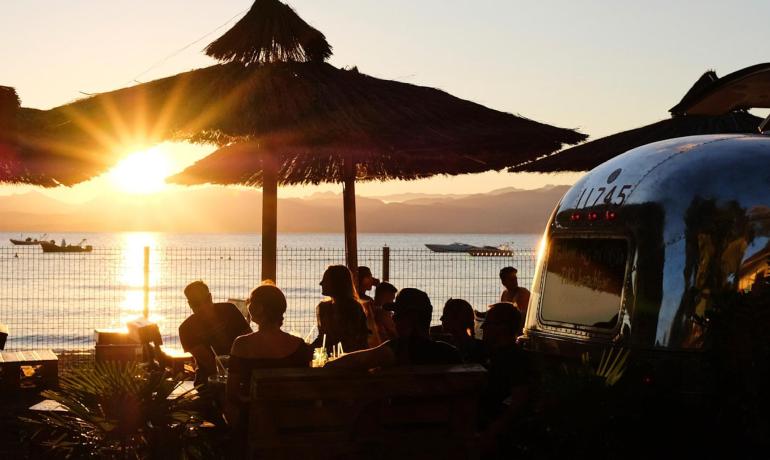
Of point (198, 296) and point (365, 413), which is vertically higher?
point (198, 296)

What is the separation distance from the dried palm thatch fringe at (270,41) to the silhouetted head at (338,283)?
9.80ft

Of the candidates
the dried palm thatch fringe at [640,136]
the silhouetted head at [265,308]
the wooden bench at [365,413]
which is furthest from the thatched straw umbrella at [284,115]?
the wooden bench at [365,413]

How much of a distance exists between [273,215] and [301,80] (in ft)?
6.29

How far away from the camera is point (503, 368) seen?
6.85m

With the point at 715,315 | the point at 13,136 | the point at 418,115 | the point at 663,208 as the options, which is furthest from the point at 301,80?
the point at 715,315

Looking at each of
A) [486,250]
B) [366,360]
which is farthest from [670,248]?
[486,250]

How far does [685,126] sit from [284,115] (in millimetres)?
6077

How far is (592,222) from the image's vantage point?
7621mm

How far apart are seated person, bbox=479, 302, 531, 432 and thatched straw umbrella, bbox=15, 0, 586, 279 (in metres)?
3.32

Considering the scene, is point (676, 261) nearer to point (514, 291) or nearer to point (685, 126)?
point (514, 291)

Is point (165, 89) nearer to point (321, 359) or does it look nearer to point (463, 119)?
point (463, 119)

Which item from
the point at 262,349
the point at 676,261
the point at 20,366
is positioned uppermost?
the point at 676,261

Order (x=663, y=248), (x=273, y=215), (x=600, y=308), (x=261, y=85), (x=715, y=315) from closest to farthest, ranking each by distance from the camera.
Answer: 1. (x=715, y=315)
2. (x=663, y=248)
3. (x=600, y=308)
4. (x=261, y=85)
5. (x=273, y=215)

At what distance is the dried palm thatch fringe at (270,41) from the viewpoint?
36.1 ft
